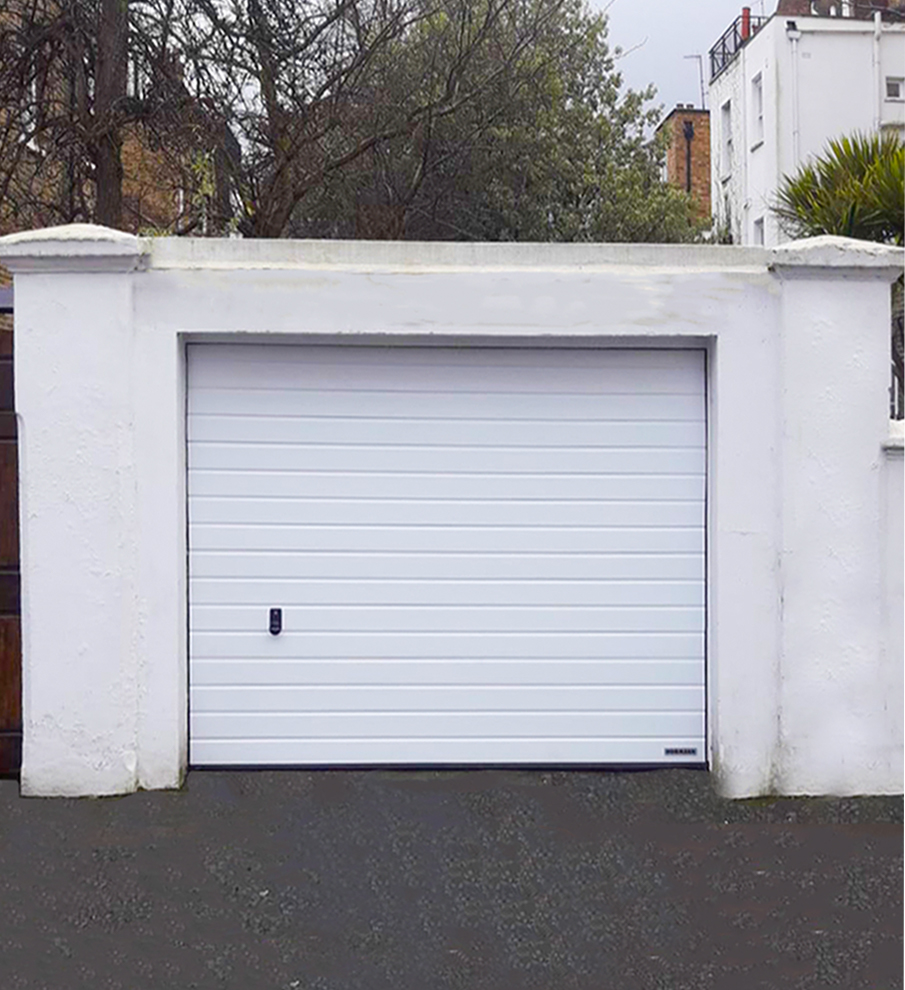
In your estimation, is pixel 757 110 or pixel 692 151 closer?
→ pixel 757 110

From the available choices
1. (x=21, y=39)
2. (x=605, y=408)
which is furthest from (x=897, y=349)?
(x=21, y=39)

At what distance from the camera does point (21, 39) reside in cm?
1162

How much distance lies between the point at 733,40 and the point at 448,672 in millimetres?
29718

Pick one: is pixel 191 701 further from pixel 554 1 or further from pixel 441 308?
pixel 554 1

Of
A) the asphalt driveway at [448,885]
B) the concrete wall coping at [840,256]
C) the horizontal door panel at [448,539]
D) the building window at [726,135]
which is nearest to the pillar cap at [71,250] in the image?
the horizontal door panel at [448,539]

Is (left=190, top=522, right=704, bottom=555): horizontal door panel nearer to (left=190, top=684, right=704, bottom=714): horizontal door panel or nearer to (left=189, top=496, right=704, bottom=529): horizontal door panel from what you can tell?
(left=189, top=496, right=704, bottom=529): horizontal door panel

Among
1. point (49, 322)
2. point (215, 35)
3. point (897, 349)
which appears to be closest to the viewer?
point (49, 322)

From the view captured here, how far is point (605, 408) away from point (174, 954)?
360 cm

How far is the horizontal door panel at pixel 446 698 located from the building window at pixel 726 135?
28.1 meters

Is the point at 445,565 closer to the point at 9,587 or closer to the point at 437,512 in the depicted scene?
Answer: the point at 437,512

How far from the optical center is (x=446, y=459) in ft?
23.9

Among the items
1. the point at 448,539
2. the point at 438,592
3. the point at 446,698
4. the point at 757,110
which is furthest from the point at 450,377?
the point at 757,110

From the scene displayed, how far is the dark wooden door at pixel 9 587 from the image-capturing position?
7.07 meters

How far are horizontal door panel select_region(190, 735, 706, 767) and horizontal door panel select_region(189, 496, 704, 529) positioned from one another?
1163 millimetres
